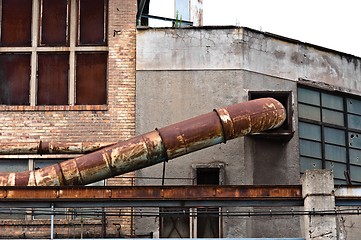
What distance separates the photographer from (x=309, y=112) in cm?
2305

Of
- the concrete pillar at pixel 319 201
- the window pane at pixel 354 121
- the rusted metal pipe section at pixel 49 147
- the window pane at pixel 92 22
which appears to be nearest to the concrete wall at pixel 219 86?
the window pane at pixel 92 22

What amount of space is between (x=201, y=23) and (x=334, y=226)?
33.8ft

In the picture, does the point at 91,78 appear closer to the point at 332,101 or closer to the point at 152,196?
the point at 332,101

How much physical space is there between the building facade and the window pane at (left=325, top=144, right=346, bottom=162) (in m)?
4.74

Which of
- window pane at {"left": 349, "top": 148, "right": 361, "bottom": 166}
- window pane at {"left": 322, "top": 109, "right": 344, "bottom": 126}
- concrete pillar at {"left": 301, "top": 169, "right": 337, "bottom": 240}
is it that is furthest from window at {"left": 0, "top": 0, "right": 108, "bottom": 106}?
concrete pillar at {"left": 301, "top": 169, "right": 337, "bottom": 240}

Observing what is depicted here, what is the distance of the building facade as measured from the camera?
22031 mm

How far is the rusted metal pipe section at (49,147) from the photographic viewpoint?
20828 mm

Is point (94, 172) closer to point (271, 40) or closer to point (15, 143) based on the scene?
point (15, 143)

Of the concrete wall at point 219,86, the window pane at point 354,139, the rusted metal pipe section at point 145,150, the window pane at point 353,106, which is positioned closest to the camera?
the rusted metal pipe section at point 145,150

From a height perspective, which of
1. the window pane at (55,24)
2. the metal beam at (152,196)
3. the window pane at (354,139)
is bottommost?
the metal beam at (152,196)

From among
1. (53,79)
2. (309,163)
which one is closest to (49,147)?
(53,79)

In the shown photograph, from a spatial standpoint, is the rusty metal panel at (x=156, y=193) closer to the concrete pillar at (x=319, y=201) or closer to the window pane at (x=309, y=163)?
the concrete pillar at (x=319, y=201)

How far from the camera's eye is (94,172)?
19.2 meters

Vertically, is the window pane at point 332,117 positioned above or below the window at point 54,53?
below
